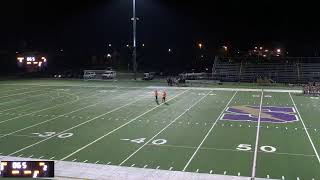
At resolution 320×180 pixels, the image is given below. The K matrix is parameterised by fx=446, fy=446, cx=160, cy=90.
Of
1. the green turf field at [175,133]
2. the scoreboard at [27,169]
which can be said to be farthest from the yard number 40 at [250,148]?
the scoreboard at [27,169]

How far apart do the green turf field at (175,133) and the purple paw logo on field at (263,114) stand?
5 cm

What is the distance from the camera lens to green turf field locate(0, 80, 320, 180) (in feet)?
50.3

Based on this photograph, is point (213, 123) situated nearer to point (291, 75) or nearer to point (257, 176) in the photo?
point (257, 176)

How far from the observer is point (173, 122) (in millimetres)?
23328

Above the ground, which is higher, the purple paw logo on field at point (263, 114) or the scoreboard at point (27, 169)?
the scoreboard at point (27, 169)

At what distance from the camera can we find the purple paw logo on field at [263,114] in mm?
24389

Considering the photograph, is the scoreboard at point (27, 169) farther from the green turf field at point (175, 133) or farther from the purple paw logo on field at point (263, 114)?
the purple paw logo on field at point (263, 114)

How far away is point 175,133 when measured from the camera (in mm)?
20359

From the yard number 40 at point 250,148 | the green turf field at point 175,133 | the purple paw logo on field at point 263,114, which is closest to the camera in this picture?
the green turf field at point 175,133

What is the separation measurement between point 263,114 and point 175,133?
793 cm

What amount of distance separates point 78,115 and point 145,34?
7972 cm

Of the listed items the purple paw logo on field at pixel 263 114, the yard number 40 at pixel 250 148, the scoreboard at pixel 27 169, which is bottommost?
the yard number 40 at pixel 250 148

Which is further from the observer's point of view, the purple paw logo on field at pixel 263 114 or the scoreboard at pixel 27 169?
the purple paw logo on field at pixel 263 114

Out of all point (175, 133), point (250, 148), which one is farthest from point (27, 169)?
point (175, 133)
